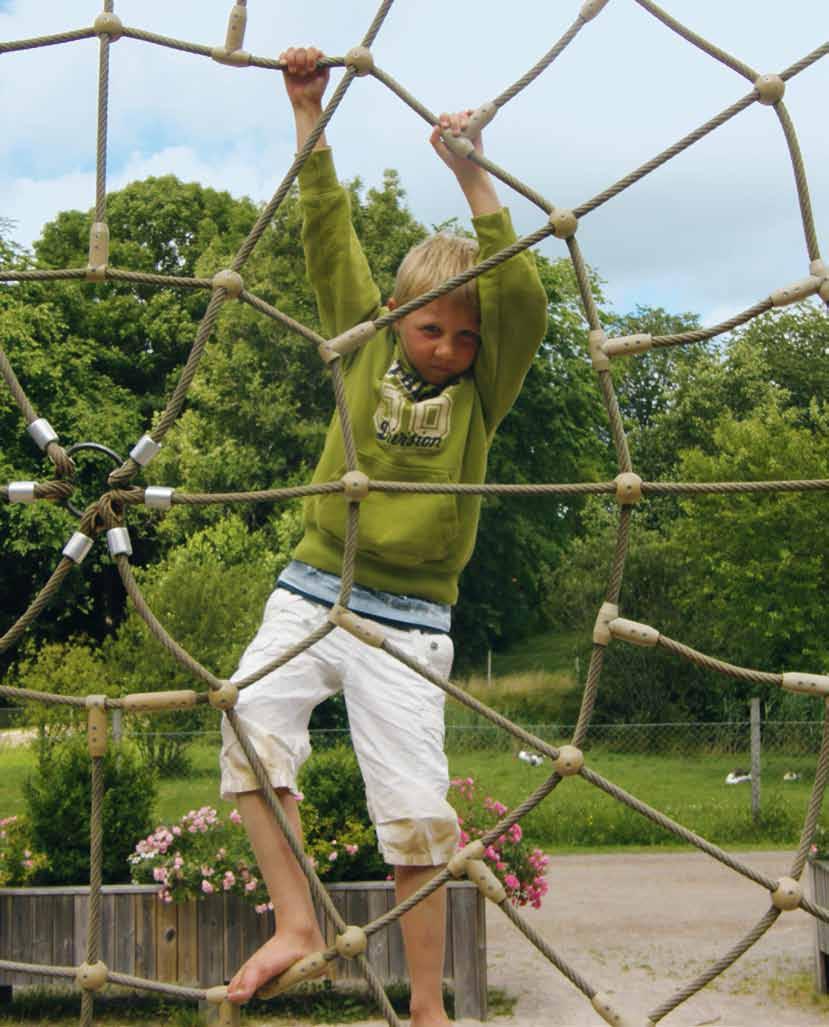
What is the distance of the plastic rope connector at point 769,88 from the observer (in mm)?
2059

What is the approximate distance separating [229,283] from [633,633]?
789 millimetres

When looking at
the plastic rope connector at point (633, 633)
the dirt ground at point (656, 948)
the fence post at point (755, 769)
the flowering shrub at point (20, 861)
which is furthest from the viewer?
the fence post at point (755, 769)

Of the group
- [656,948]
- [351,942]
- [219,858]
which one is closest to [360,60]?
[351,942]

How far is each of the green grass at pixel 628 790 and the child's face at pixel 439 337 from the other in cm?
589

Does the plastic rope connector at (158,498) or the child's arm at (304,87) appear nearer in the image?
the plastic rope connector at (158,498)

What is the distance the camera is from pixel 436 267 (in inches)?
79.3

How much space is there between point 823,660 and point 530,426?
4599 millimetres

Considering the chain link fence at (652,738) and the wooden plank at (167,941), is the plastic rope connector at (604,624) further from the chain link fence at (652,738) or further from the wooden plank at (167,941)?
the chain link fence at (652,738)

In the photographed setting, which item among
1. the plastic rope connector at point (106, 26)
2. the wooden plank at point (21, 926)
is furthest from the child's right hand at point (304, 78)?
the wooden plank at point (21, 926)

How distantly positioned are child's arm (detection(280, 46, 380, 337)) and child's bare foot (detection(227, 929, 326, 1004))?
883 mm

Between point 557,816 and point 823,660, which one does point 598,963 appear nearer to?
point 557,816

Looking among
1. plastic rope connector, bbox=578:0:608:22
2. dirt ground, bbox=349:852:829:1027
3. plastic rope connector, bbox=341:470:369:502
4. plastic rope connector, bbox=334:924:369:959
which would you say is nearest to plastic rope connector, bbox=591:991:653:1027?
plastic rope connector, bbox=334:924:369:959

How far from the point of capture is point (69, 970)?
6.47ft

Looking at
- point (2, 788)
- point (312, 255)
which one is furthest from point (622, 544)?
point (2, 788)
